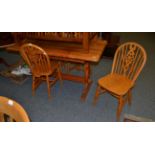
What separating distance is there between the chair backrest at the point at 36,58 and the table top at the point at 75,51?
0.12m

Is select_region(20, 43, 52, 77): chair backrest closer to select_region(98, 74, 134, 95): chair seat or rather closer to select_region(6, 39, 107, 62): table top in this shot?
select_region(6, 39, 107, 62): table top

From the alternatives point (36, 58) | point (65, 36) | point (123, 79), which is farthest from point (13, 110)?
point (123, 79)

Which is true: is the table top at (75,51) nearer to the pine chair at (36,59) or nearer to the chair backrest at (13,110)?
the pine chair at (36,59)

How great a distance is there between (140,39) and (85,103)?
295 cm

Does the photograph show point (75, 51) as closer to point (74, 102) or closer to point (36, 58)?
point (36, 58)

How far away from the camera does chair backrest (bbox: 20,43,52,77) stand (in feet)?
6.40

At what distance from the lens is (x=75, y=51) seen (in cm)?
207

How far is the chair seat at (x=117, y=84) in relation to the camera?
1.86 metres

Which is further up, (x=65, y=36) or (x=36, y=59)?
(x=65, y=36)

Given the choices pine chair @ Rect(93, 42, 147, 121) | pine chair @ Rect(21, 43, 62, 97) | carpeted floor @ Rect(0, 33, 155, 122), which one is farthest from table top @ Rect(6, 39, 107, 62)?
carpeted floor @ Rect(0, 33, 155, 122)

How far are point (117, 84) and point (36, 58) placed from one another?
3.53ft

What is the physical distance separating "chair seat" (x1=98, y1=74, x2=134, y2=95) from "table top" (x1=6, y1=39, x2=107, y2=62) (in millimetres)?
306
